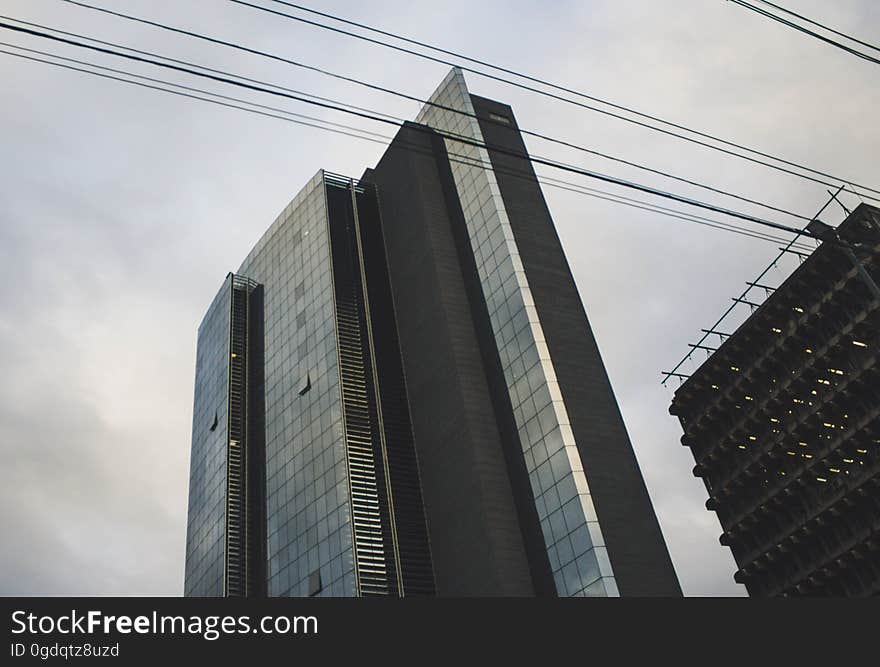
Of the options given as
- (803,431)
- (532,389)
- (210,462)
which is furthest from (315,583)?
(803,431)

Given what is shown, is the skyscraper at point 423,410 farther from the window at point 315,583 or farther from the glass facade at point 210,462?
Answer: the glass facade at point 210,462

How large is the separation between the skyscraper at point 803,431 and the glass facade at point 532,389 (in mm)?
36009

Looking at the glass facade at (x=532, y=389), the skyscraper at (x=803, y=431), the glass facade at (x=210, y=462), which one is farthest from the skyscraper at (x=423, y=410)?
the skyscraper at (x=803, y=431)

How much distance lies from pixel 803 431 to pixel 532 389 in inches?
1717

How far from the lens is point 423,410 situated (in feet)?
221

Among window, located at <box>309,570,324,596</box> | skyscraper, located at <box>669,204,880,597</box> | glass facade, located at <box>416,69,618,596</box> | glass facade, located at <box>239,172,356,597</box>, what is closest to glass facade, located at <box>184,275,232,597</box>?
glass facade, located at <box>239,172,356,597</box>

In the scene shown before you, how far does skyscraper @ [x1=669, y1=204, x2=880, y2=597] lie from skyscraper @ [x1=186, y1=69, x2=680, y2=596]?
3421 cm

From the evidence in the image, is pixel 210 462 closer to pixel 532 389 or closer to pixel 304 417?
pixel 304 417

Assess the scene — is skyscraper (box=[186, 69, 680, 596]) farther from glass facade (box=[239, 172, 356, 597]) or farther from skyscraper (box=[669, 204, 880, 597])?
skyscraper (box=[669, 204, 880, 597])

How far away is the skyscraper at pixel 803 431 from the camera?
254ft

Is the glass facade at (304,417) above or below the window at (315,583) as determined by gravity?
above

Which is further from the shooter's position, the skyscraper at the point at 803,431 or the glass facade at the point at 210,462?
the glass facade at the point at 210,462

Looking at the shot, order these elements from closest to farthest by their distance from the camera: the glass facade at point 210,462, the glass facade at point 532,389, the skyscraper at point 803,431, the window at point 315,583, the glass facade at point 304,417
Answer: the glass facade at point 532,389, the window at point 315,583, the glass facade at point 304,417, the skyscraper at point 803,431, the glass facade at point 210,462

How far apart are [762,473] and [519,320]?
1869 inches
